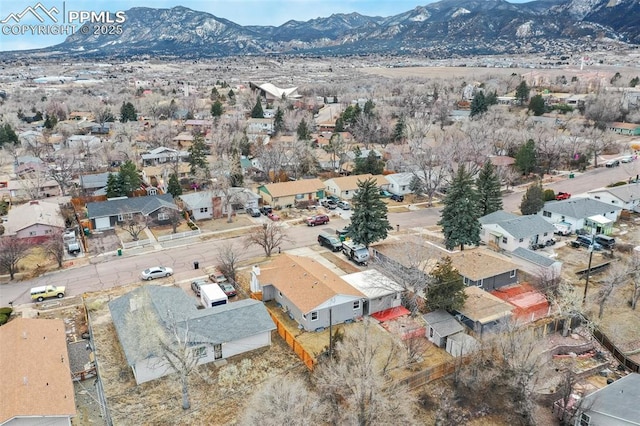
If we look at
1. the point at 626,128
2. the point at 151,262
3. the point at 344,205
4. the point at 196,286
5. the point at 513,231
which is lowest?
the point at 151,262

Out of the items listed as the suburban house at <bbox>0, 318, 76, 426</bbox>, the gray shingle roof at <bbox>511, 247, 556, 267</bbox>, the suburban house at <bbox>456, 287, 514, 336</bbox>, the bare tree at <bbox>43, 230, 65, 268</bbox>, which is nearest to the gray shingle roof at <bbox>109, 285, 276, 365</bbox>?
the suburban house at <bbox>0, 318, 76, 426</bbox>

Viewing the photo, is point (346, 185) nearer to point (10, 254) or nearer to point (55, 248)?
point (55, 248)

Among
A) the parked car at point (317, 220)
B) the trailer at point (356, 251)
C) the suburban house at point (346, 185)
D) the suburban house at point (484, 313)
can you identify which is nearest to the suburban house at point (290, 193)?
the suburban house at point (346, 185)

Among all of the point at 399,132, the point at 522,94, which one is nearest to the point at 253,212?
the point at 399,132

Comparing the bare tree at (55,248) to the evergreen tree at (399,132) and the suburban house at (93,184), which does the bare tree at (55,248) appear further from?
the evergreen tree at (399,132)

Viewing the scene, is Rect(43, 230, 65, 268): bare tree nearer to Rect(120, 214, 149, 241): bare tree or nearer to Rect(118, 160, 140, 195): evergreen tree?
Rect(120, 214, 149, 241): bare tree

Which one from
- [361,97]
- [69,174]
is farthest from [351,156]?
[361,97]
